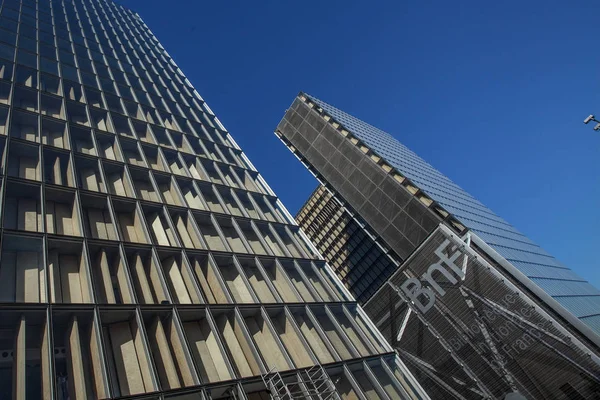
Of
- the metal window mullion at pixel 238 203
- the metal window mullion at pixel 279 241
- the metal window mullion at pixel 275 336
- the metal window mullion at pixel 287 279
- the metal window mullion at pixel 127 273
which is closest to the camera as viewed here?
the metal window mullion at pixel 127 273

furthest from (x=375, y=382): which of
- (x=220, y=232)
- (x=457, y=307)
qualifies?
(x=457, y=307)

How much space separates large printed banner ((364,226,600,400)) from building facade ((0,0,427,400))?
65.4ft

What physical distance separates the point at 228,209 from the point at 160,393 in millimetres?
13813

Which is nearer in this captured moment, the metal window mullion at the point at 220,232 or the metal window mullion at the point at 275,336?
the metal window mullion at the point at 275,336

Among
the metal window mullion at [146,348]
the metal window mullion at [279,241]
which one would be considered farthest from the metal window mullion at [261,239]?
the metal window mullion at [146,348]

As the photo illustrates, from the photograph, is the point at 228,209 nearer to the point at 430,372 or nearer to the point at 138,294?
the point at 138,294

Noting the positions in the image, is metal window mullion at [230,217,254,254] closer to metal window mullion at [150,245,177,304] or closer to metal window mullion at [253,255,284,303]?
metal window mullion at [253,255,284,303]

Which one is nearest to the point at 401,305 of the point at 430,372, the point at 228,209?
the point at 430,372

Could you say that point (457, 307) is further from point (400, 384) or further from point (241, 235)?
point (241, 235)

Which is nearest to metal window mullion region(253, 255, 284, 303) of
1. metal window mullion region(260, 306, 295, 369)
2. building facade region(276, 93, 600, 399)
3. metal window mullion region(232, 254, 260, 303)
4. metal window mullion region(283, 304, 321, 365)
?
metal window mullion region(283, 304, 321, 365)

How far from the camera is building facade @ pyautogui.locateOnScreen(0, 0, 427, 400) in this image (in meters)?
11.6

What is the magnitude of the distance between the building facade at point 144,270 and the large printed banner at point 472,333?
785 inches

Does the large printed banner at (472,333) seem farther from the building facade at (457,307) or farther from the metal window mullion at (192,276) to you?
the metal window mullion at (192,276)

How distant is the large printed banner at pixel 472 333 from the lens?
3016cm
